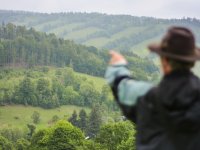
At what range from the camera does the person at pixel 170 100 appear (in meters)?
3.97

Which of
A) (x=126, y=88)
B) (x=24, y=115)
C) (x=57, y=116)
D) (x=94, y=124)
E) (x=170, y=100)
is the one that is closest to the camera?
(x=170, y=100)

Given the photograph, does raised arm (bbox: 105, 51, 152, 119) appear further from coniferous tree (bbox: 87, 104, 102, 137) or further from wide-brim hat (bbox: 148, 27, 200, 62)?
coniferous tree (bbox: 87, 104, 102, 137)

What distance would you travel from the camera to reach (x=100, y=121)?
12169 centimetres

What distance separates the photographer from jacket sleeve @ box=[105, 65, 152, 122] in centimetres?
431

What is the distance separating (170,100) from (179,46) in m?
0.50

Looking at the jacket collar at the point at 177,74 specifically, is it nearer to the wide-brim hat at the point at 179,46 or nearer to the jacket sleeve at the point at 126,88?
the wide-brim hat at the point at 179,46

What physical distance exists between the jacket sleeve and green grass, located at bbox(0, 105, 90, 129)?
134 metres

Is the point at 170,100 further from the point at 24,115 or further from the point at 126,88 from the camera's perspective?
the point at 24,115

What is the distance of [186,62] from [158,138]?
0.68m

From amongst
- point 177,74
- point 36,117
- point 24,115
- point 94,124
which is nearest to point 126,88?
point 177,74

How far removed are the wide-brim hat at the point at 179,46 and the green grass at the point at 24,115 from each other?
441 ft

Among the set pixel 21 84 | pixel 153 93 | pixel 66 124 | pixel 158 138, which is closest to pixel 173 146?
pixel 158 138

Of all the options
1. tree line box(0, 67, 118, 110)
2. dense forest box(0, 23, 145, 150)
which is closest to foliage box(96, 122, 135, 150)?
dense forest box(0, 23, 145, 150)

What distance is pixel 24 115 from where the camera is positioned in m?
149
